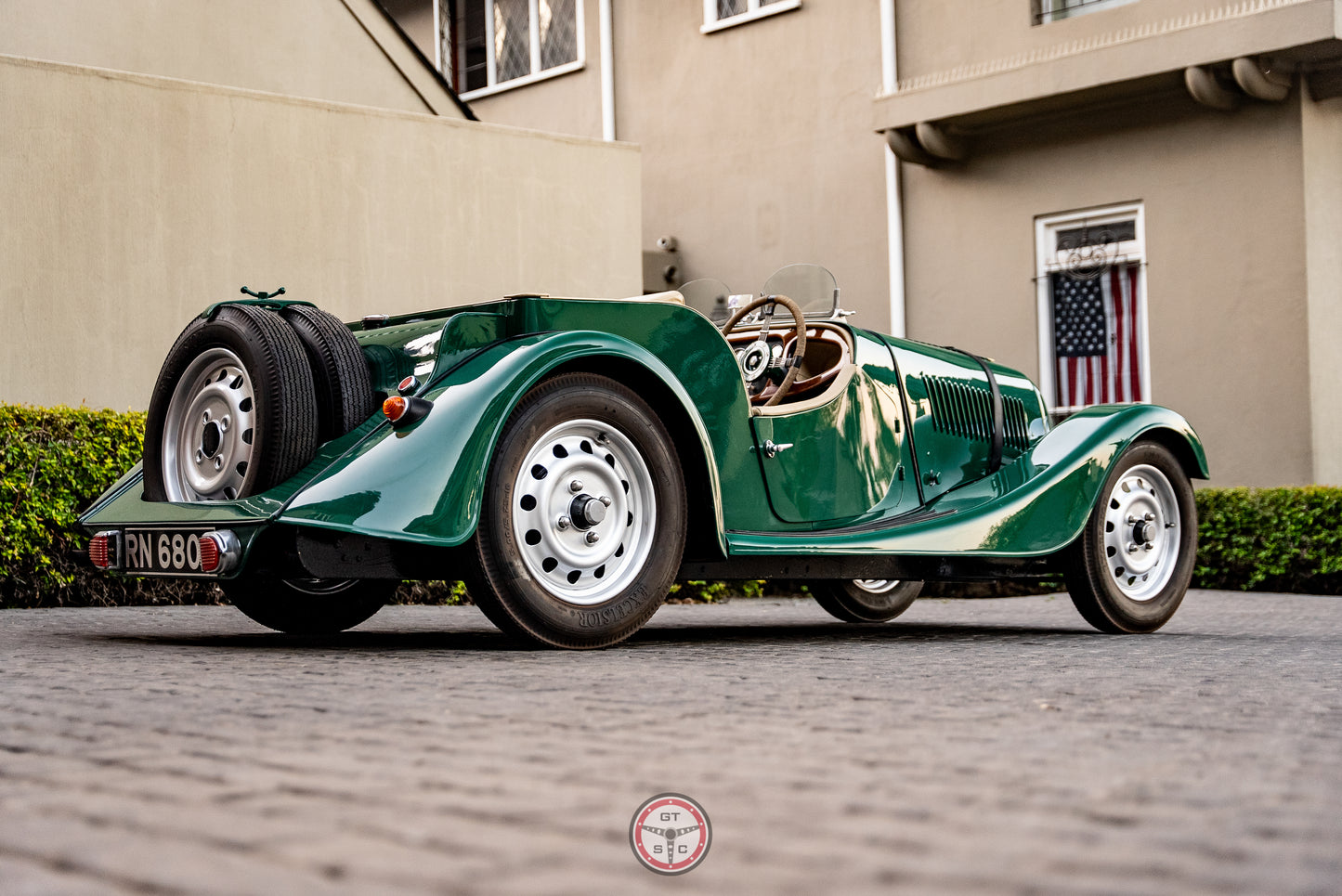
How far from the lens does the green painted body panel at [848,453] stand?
587 centimetres

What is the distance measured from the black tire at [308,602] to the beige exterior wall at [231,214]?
4.19 metres

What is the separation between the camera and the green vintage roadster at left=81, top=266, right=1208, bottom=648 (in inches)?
187

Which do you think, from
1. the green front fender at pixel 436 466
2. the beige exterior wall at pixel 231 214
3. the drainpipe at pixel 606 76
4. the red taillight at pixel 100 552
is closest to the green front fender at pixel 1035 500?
the green front fender at pixel 436 466

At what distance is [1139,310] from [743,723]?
11170 mm

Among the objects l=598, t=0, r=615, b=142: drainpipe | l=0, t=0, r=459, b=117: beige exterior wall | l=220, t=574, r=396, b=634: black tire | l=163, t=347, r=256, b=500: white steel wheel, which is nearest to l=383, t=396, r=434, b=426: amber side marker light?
l=163, t=347, r=256, b=500: white steel wheel

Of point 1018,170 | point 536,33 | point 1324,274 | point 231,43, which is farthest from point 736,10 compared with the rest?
point 1324,274

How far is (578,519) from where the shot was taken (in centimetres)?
495

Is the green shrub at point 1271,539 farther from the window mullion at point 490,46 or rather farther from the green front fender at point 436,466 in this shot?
the window mullion at point 490,46

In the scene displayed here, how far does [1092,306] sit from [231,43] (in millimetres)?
7945

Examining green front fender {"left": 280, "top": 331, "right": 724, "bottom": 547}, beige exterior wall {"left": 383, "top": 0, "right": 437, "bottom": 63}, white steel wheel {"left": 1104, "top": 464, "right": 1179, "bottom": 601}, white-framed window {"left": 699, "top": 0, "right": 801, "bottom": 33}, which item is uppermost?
beige exterior wall {"left": 383, "top": 0, "right": 437, "bottom": 63}

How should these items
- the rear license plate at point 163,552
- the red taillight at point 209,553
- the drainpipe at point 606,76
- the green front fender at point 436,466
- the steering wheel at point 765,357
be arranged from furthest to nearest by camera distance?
the drainpipe at point 606,76, the steering wheel at point 765,357, the rear license plate at point 163,552, the red taillight at point 209,553, the green front fender at point 436,466

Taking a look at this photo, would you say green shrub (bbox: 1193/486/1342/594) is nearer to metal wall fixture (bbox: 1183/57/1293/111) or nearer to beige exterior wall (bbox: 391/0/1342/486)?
beige exterior wall (bbox: 391/0/1342/486)

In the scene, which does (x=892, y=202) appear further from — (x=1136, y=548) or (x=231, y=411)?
(x=231, y=411)

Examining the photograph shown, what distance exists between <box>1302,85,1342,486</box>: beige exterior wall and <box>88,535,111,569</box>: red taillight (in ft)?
33.3
